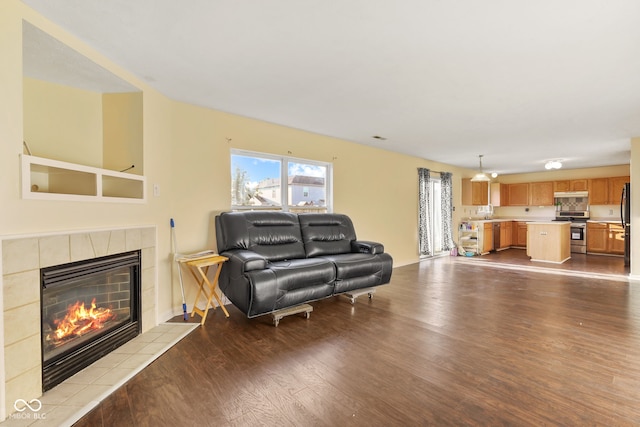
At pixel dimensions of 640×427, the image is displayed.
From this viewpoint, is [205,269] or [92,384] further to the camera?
[205,269]

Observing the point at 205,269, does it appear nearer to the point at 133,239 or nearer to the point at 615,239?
the point at 133,239

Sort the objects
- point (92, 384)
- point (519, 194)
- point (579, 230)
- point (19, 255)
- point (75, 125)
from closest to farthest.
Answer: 1. point (19, 255)
2. point (92, 384)
3. point (75, 125)
4. point (579, 230)
5. point (519, 194)

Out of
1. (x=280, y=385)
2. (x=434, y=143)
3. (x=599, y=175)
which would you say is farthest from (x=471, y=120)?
(x=599, y=175)

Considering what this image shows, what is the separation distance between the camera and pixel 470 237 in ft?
25.8

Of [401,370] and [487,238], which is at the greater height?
[487,238]

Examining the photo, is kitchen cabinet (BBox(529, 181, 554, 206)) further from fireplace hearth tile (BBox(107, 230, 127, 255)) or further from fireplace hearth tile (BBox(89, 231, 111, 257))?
fireplace hearth tile (BBox(89, 231, 111, 257))

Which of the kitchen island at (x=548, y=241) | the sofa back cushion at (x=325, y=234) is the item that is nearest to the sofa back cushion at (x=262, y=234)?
the sofa back cushion at (x=325, y=234)

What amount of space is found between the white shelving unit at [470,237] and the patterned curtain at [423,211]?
5.57ft

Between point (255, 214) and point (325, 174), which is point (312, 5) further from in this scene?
point (325, 174)

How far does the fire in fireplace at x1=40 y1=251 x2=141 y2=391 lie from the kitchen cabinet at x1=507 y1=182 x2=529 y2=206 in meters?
10.0

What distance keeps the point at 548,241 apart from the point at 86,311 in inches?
321

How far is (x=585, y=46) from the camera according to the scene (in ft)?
6.95

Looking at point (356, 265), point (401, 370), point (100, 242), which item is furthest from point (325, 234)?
point (100, 242)

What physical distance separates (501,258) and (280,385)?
6.98m
